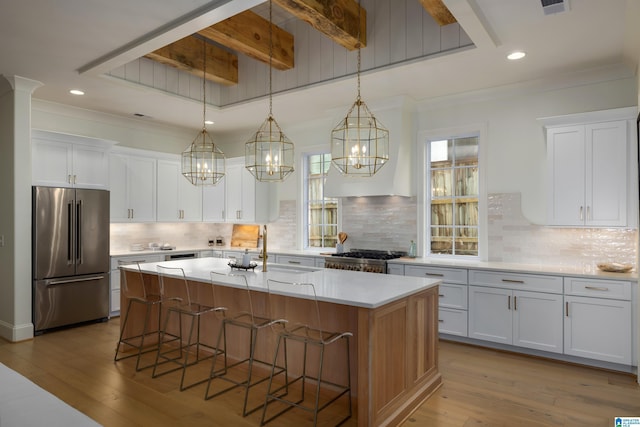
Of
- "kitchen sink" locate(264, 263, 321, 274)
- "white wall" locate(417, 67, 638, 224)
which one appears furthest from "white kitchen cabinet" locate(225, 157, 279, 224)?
"white wall" locate(417, 67, 638, 224)

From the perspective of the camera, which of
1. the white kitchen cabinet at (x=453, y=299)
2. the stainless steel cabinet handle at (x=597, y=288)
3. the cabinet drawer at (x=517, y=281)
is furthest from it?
the white kitchen cabinet at (x=453, y=299)

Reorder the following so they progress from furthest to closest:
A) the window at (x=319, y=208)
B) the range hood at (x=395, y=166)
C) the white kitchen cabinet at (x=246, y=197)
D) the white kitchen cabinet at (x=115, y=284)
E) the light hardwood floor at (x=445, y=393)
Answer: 1. the white kitchen cabinet at (x=246, y=197)
2. the window at (x=319, y=208)
3. the white kitchen cabinet at (x=115, y=284)
4. the range hood at (x=395, y=166)
5. the light hardwood floor at (x=445, y=393)

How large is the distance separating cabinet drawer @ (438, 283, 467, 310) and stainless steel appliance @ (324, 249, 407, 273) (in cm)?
75

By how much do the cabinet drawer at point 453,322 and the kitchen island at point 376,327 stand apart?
1.24 metres

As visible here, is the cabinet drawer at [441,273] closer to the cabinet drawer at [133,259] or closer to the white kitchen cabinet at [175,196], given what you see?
the cabinet drawer at [133,259]

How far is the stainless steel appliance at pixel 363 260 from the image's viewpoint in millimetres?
5156

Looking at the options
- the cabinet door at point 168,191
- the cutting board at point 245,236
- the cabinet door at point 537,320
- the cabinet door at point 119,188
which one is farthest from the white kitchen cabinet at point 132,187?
the cabinet door at point 537,320

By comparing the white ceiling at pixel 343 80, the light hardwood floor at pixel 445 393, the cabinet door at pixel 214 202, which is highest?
the white ceiling at pixel 343 80

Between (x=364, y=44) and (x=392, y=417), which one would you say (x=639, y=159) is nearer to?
(x=364, y=44)

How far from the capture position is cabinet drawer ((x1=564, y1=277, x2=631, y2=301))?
3.77m

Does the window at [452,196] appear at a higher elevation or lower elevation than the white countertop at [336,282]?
higher

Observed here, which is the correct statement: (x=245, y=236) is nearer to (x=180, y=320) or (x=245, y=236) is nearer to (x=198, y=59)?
(x=198, y=59)

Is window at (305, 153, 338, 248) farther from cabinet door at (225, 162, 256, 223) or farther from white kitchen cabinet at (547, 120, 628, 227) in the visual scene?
white kitchen cabinet at (547, 120, 628, 227)

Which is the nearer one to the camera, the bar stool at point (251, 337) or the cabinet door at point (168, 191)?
the bar stool at point (251, 337)
